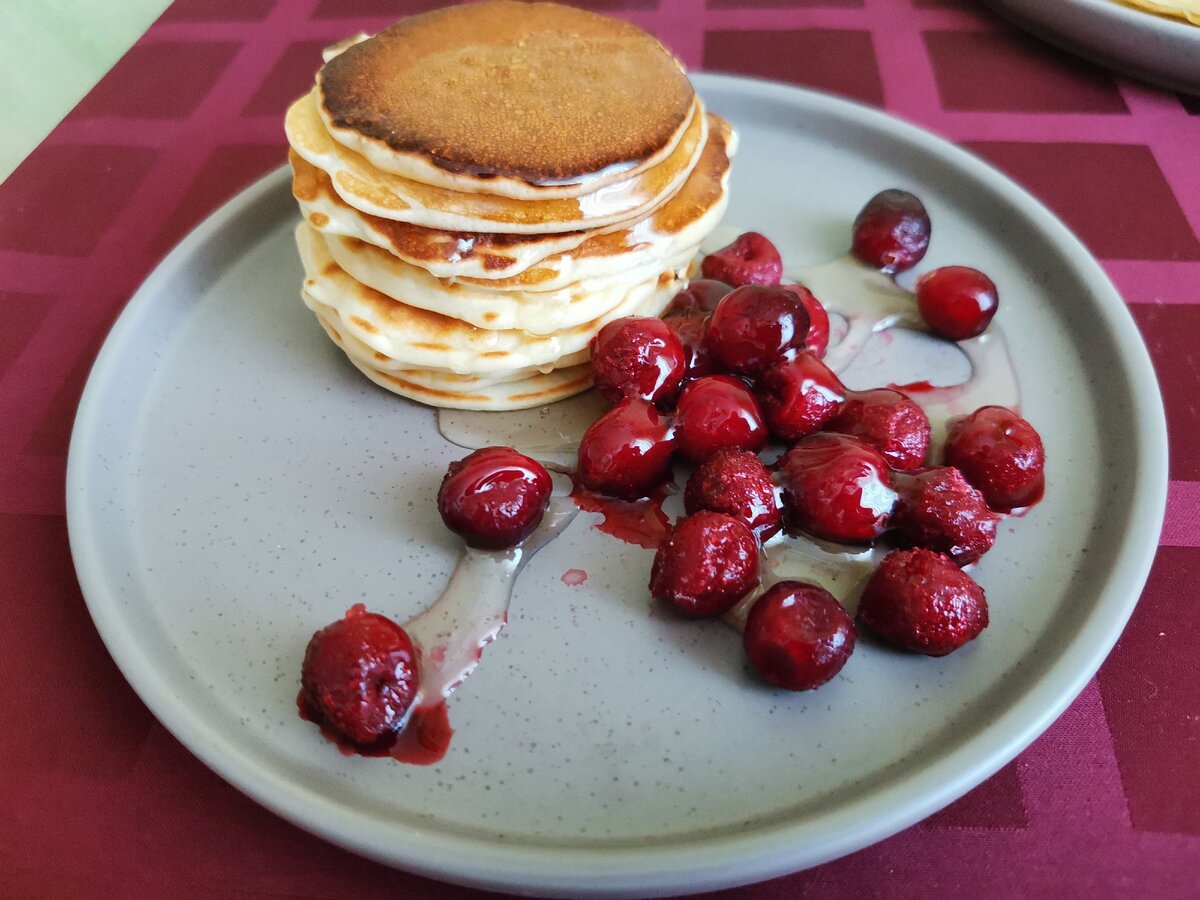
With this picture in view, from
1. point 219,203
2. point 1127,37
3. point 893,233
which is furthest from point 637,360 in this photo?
point 1127,37

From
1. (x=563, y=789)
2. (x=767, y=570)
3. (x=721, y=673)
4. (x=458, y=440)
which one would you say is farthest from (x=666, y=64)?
(x=563, y=789)

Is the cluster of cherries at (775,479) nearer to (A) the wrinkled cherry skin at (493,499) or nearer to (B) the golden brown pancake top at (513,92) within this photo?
(A) the wrinkled cherry skin at (493,499)

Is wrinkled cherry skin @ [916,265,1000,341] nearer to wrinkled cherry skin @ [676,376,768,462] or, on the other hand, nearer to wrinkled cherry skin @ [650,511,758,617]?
wrinkled cherry skin @ [676,376,768,462]

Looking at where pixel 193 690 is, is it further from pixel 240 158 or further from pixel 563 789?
pixel 240 158

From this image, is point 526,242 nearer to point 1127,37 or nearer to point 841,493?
point 841,493

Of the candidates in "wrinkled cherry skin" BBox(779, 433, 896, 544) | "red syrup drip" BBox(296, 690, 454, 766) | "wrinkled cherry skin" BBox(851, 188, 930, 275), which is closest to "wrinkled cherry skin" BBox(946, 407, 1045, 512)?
"wrinkled cherry skin" BBox(779, 433, 896, 544)

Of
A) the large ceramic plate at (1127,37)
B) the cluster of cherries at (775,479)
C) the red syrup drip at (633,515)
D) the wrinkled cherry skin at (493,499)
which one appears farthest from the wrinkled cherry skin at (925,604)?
the large ceramic plate at (1127,37)
